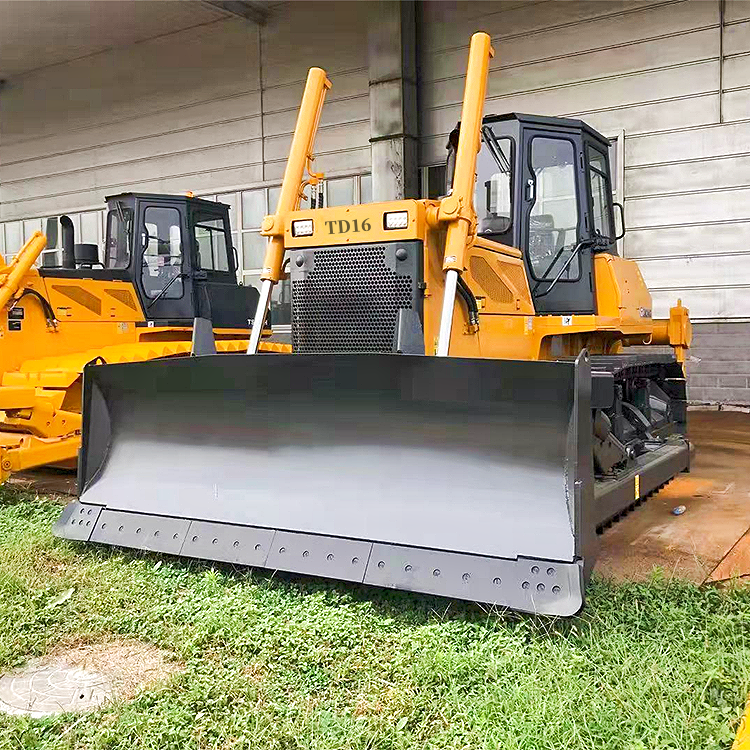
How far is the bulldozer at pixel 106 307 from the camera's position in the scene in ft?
19.3

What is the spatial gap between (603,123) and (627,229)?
5.03 ft

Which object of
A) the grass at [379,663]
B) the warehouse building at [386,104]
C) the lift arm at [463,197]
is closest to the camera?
the grass at [379,663]

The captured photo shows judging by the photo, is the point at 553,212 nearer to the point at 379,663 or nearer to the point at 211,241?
the point at 379,663

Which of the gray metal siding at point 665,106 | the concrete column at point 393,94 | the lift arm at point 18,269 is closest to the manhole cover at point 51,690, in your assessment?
the lift arm at point 18,269

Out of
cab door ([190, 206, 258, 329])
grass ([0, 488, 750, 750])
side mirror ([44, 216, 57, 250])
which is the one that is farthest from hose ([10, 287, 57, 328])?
side mirror ([44, 216, 57, 250])

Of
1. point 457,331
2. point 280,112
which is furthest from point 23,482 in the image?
point 280,112

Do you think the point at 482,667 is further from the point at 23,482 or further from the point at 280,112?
the point at 280,112

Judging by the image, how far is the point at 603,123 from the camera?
433 inches

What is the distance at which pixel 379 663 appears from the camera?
279cm

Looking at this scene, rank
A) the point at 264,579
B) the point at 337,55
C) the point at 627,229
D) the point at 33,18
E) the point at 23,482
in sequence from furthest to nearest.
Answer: the point at 33,18 → the point at 337,55 → the point at 627,229 → the point at 23,482 → the point at 264,579

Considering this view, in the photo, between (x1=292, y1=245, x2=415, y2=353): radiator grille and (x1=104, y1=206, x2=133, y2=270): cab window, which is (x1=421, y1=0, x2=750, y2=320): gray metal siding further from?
(x1=292, y1=245, x2=415, y2=353): radiator grille

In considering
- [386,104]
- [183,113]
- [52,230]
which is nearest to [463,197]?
[386,104]

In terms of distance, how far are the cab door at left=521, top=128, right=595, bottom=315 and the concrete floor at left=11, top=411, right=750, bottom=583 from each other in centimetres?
150

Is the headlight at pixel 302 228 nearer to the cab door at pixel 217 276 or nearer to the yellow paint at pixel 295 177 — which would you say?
the yellow paint at pixel 295 177
